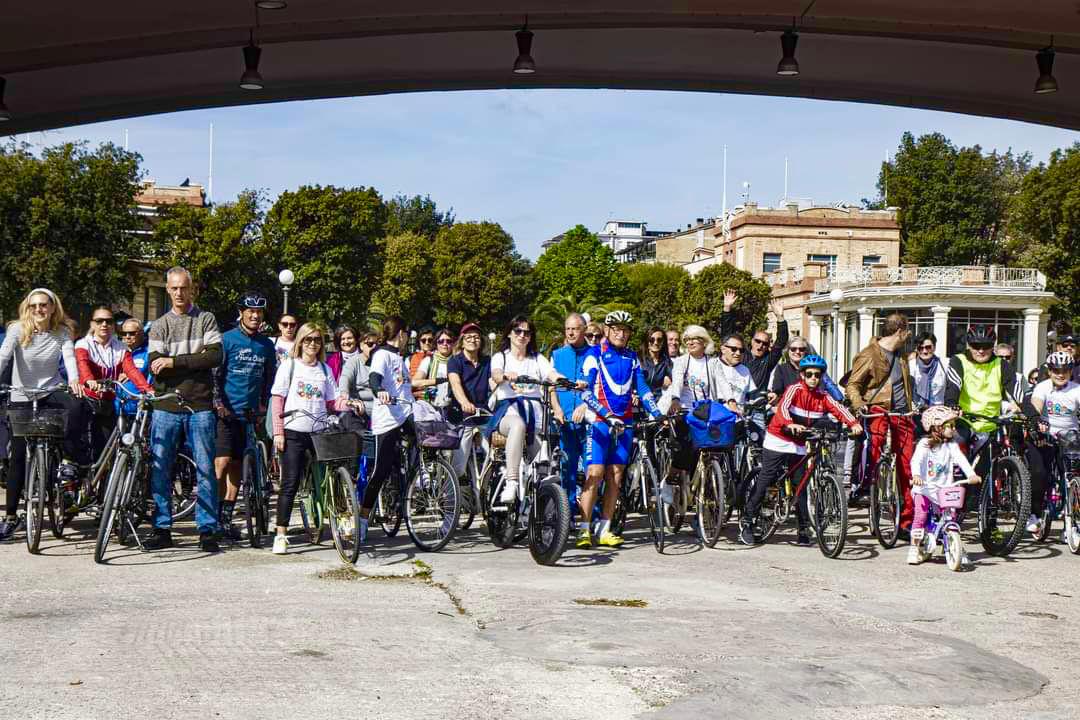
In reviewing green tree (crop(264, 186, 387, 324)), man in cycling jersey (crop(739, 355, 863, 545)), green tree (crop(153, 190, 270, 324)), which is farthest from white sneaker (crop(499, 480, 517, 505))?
green tree (crop(264, 186, 387, 324))

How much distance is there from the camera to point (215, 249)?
57.9 metres

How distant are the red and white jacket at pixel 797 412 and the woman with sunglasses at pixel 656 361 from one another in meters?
Result: 2.86

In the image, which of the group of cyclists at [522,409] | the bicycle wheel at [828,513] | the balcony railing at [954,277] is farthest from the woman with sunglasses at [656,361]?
the balcony railing at [954,277]

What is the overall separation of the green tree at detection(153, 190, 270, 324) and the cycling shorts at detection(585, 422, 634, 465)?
157ft

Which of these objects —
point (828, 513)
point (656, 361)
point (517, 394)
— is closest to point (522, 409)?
point (517, 394)

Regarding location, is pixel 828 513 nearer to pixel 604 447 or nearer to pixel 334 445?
pixel 604 447

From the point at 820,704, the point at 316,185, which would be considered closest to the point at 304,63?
the point at 820,704

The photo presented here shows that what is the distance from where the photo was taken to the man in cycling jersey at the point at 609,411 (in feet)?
34.5

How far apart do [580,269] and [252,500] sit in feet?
302

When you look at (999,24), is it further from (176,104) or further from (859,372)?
(176,104)

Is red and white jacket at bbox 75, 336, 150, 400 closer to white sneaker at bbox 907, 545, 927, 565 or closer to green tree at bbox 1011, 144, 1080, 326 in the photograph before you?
white sneaker at bbox 907, 545, 927, 565

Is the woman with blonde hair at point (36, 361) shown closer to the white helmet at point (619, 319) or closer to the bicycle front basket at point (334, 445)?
the bicycle front basket at point (334, 445)

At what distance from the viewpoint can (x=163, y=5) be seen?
10070mm

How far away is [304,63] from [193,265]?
4740 cm
